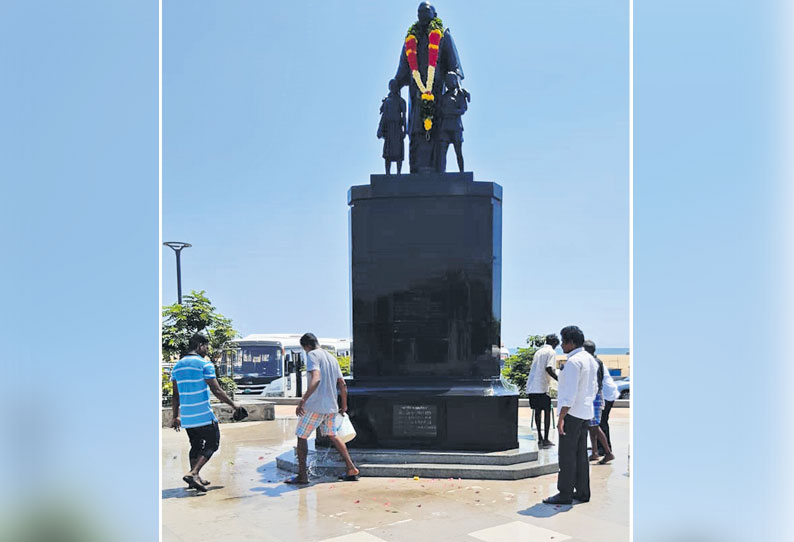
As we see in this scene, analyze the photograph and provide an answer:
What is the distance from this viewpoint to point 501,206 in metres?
8.30

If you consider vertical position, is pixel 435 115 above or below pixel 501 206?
above

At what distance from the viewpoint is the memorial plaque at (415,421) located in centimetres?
750

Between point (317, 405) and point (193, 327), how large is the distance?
803 cm

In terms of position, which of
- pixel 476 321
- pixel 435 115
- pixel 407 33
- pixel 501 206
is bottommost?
pixel 476 321

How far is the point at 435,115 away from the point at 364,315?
2746 millimetres

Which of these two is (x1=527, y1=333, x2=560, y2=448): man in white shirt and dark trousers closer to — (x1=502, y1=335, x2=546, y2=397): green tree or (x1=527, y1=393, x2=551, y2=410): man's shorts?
(x1=527, y1=393, x2=551, y2=410): man's shorts

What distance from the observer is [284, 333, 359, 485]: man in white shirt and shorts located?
6.66m

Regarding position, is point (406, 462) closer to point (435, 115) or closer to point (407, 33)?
point (435, 115)

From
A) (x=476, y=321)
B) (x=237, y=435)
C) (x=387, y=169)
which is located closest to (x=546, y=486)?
(x=476, y=321)

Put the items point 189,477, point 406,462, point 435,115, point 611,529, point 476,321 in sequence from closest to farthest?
1. point 611,529
2. point 189,477
3. point 406,462
4. point 476,321
5. point 435,115

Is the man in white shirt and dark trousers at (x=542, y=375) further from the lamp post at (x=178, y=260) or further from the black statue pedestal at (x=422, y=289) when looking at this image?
the lamp post at (x=178, y=260)

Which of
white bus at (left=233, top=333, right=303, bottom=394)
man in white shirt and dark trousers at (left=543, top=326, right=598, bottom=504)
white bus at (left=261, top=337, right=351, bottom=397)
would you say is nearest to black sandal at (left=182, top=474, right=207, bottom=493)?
man in white shirt and dark trousers at (left=543, top=326, right=598, bottom=504)

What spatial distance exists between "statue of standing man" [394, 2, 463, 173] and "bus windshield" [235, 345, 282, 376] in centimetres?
1967

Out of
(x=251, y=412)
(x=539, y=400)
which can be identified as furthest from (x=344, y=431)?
(x=539, y=400)
